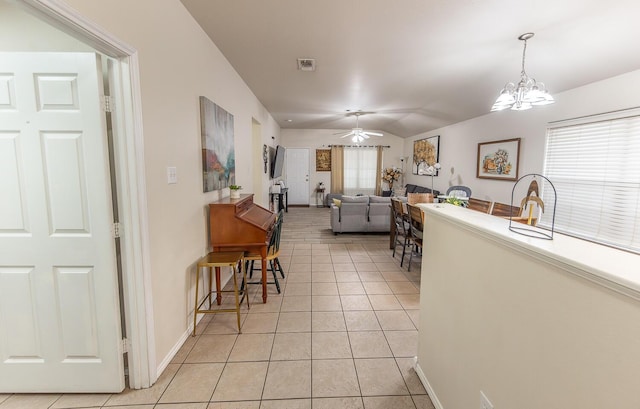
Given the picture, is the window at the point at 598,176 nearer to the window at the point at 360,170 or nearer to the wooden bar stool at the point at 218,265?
the wooden bar stool at the point at 218,265

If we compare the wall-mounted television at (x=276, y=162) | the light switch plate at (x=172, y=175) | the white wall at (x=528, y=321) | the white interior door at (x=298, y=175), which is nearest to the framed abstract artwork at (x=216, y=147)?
the light switch plate at (x=172, y=175)

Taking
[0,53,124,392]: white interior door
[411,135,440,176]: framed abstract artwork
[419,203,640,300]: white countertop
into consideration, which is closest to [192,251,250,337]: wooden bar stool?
[0,53,124,392]: white interior door

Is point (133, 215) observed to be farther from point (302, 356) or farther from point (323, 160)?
point (323, 160)

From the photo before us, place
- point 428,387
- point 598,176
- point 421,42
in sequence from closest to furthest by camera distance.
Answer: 1. point 428,387
2. point 421,42
3. point 598,176

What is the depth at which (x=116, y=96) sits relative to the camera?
1.51 metres

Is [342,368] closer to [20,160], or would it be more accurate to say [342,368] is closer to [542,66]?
[20,160]

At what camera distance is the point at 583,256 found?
0.80 m

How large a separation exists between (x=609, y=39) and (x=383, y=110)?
3661mm

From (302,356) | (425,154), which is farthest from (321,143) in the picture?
(302,356)

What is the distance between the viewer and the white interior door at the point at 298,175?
349 inches

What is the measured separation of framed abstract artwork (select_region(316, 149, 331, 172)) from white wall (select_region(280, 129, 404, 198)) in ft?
0.32

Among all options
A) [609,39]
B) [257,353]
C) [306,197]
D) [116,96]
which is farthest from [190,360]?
[306,197]

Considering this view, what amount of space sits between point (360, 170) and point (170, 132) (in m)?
7.44

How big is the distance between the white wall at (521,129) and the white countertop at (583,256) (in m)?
2.94
